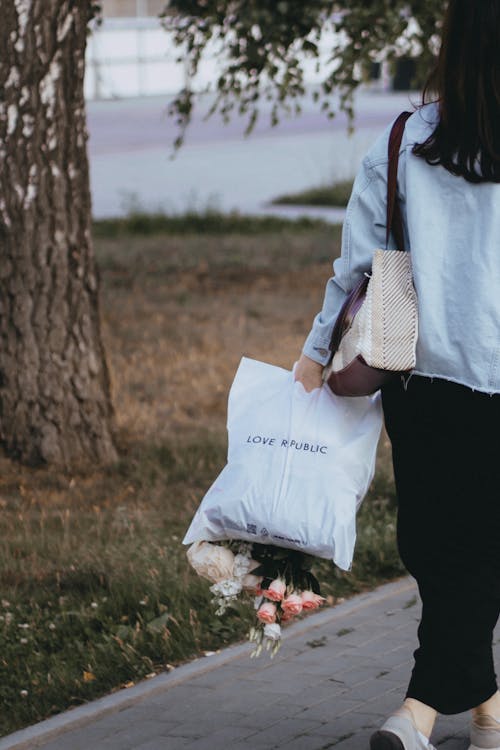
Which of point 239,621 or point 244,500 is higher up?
point 244,500

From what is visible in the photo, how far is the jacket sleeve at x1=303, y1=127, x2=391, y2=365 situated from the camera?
2854 mm

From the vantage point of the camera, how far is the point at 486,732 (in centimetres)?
313

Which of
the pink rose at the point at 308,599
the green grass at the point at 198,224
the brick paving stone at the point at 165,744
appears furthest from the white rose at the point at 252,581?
the green grass at the point at 198,224

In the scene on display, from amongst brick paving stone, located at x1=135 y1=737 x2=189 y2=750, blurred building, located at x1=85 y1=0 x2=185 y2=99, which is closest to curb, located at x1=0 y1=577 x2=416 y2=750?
brick paving stone, located at x1=135 y1=737 x2=189 y2=750

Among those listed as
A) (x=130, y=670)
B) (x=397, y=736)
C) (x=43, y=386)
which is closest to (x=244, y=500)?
(x=397, y=736)

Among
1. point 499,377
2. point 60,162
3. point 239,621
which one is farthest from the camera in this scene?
point 60,162

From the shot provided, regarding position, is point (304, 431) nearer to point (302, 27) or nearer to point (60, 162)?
point (60, 162)

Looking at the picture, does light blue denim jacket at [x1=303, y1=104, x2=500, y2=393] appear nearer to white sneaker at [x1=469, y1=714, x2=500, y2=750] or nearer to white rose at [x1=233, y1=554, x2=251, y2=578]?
white rose at [x1=233, y1=554, x2=251, y2=578]

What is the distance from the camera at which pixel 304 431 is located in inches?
117

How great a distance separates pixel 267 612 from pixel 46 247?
10.0ft

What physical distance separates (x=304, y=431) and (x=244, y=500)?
0.69 feet

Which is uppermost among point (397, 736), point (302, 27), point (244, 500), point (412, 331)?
point (302, 27)

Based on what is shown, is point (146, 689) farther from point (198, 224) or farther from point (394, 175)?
point (198, 224)

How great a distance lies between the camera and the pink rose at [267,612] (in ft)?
9.96
